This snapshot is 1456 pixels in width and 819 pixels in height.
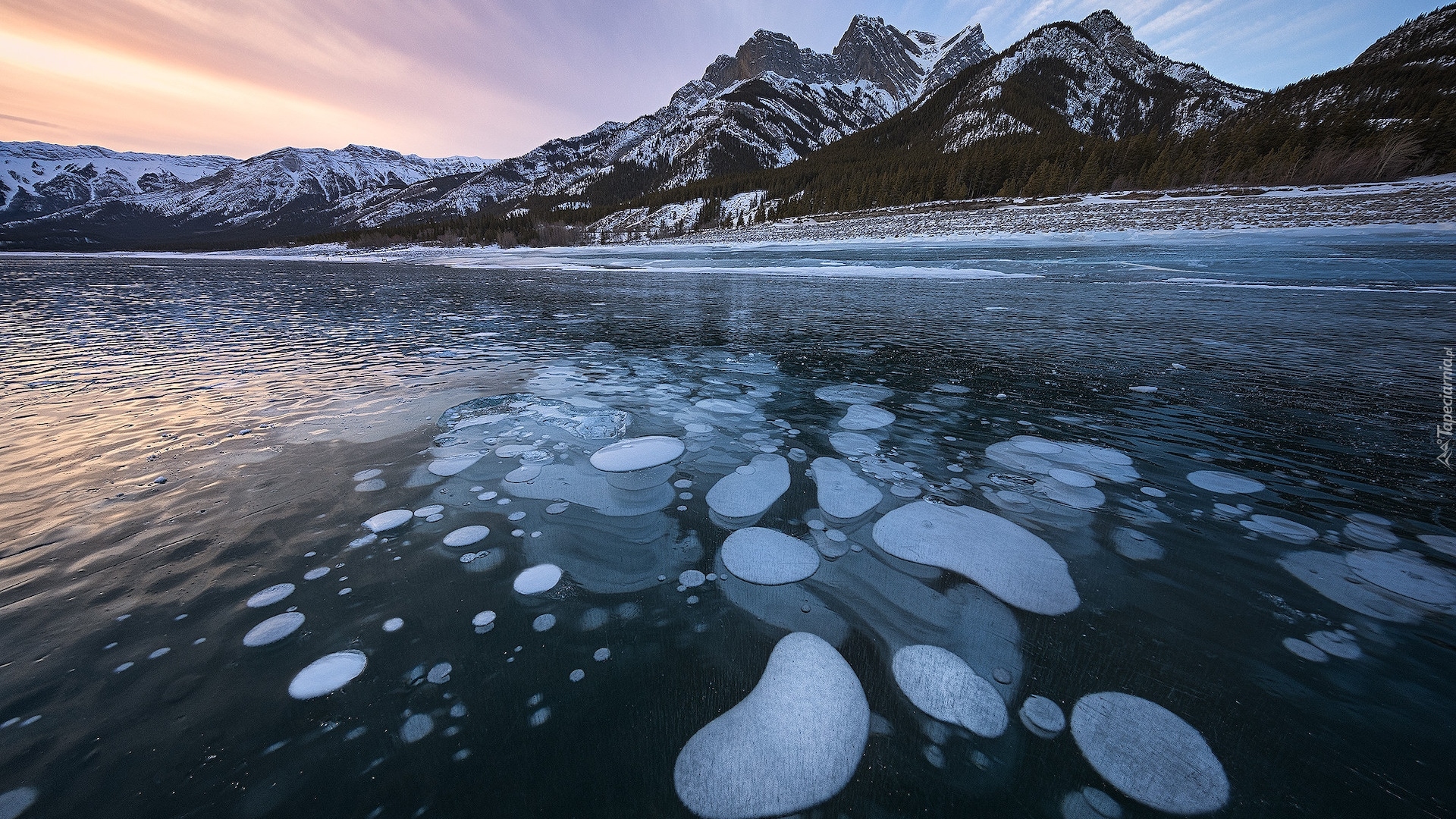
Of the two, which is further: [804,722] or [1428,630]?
[1428,630]

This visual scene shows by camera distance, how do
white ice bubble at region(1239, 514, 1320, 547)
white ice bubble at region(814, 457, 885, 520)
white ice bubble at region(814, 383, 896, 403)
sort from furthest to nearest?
white ice bubble at region(814, 383, 896, 403) → white ice bubble at region(814, 457, 885, 520) → white ice bubble at region(1239, 514, 1320, 547)

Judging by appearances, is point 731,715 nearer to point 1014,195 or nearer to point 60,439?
point 60,439

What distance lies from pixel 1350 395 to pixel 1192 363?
154 centimetres

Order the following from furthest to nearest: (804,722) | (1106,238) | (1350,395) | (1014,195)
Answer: (1014,195) → (1106,238) → (1350,395) → (804,722)

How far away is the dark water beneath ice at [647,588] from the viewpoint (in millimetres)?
1583

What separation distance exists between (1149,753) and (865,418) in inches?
134

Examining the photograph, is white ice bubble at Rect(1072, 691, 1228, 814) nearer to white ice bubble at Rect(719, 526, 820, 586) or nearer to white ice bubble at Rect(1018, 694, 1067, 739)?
white ice bubble at Rect(1018, 694, 1067, 739)

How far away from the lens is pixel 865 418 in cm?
488

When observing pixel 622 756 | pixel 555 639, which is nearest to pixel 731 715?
pixel 622 756

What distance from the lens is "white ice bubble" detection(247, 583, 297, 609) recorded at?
235 cm

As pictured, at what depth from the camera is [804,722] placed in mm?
1771

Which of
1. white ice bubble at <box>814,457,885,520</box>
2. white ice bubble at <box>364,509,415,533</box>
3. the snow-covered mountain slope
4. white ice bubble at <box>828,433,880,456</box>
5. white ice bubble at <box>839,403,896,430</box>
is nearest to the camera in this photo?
white ice bubble at <box>364,509,415,533</box>

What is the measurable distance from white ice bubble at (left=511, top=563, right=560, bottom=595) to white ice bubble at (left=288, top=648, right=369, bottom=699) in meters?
0.67

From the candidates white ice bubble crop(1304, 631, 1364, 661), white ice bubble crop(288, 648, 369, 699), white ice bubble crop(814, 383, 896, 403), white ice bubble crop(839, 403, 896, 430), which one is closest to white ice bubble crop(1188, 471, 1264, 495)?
white ice bubble crop(1304, 631, 1364, 661)
